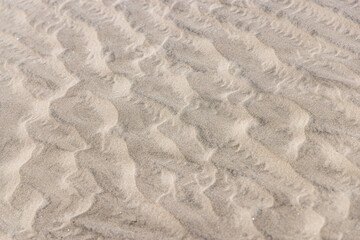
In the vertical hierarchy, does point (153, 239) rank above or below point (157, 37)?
below

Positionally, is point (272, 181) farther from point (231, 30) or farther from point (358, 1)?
point (358, 1)

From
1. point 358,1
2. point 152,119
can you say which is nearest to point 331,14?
point 358,1

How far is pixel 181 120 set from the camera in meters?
2.94

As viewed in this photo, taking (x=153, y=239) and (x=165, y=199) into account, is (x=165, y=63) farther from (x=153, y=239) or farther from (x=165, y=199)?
(x=153, y=239)

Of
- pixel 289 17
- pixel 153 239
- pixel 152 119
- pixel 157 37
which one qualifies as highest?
pixel 289 17

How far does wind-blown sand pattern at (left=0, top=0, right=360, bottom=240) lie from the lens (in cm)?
247

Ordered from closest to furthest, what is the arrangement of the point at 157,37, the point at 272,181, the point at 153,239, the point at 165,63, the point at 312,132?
1. the point at 153,239
2. the point at 272,181
3. the point at 312,132
4. the point at 165,63
5. the point at 157,37

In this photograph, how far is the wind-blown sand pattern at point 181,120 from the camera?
2473mm

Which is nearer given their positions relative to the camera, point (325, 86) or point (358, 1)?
point (325, 86)

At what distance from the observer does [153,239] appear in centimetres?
240

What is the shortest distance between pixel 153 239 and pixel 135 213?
0.16 meters

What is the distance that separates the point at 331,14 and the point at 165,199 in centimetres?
181

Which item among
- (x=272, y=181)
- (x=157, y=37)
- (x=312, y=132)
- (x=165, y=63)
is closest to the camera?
(x=272, y=181)

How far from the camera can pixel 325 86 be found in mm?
3078
